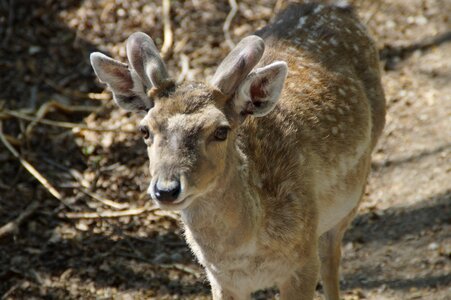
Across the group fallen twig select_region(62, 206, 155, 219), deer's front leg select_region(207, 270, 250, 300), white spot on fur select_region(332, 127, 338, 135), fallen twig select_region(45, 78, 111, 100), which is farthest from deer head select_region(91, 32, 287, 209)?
fallen twig select_region(45, 78, 111, 100)

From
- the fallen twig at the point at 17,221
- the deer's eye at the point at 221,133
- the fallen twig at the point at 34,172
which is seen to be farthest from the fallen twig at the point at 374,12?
the deer's eye at the point at 221,133

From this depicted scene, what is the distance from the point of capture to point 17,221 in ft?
23.2

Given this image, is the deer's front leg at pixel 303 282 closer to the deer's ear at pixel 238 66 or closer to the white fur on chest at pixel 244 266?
the white fur on chest at pixel 244 266

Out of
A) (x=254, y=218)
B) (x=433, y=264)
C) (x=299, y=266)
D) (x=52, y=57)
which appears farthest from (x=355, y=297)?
(x=52, y=57)

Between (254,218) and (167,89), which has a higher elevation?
(167,89)

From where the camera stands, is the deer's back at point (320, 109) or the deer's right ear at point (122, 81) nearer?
the deer's right ear at point (122, 81)

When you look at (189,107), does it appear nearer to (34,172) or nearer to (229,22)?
(34,172)

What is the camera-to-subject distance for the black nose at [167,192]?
163 inches

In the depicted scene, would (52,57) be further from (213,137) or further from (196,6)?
(213,137)

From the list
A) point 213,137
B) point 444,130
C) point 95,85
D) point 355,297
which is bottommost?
point 355,297

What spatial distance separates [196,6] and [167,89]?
17.3 ft

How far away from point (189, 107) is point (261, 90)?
0.51m

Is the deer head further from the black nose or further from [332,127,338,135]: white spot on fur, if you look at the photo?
[332,127,338,135]: white spot on fur

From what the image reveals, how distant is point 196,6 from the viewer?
9812 mm
